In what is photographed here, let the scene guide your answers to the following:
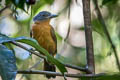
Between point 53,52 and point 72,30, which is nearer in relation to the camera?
point 53,52

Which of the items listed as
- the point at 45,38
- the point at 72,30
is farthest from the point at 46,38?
the point at 72,30

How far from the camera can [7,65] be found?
1157mm

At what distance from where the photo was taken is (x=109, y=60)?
497cm

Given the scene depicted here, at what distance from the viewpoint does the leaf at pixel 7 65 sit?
43.7 inches

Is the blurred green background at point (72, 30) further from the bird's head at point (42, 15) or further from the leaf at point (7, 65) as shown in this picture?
the leaf at point (7, 65)

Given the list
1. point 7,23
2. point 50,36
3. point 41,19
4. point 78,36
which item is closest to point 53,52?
point 50,36

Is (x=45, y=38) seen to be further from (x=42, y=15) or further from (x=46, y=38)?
(x=42, y=15)

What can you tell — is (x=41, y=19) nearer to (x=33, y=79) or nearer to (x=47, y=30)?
(x=47, y=30)

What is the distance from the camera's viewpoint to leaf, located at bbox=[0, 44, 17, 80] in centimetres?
111

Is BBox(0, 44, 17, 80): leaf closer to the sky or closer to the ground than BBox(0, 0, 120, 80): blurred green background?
closer to the sky

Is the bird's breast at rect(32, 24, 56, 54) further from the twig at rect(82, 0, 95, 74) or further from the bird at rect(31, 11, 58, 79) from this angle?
the twig at rect(82, 0, 95, 74)

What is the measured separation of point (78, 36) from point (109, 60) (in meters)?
1.02

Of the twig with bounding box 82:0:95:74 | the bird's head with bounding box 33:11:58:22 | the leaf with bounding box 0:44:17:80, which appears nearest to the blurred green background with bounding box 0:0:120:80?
the bird's head with bounding box 33:11:58:22

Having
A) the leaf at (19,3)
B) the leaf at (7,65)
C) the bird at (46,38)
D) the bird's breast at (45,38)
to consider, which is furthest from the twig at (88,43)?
the bird's breast at (45,38)
